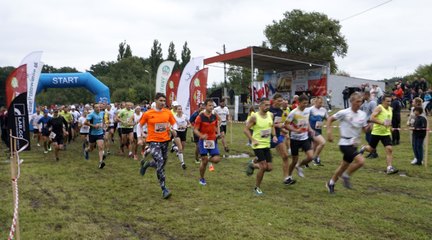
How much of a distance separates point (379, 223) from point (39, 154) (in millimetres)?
13584

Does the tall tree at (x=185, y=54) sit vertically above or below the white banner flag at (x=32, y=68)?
above

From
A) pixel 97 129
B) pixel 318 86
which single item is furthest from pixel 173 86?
pixel 318 86

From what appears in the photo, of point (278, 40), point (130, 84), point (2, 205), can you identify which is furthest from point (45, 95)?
point (2, 205)

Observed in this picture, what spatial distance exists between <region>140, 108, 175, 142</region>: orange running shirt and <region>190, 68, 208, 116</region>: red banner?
8.10 metres

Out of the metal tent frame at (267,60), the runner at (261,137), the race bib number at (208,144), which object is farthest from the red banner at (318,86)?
the runner at (261,137)

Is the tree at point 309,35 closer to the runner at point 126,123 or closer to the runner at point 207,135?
the runner at point 126,123

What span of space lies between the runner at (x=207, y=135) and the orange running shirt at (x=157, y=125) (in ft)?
2.93

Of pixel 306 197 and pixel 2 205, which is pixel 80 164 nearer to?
pixel 2 205

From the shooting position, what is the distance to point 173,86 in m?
19.4

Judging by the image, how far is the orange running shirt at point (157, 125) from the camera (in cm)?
759

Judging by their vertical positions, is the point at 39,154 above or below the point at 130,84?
below

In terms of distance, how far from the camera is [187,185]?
859 cm

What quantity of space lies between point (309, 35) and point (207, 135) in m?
46.2

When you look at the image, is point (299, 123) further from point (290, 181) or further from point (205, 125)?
point (205, 125)
